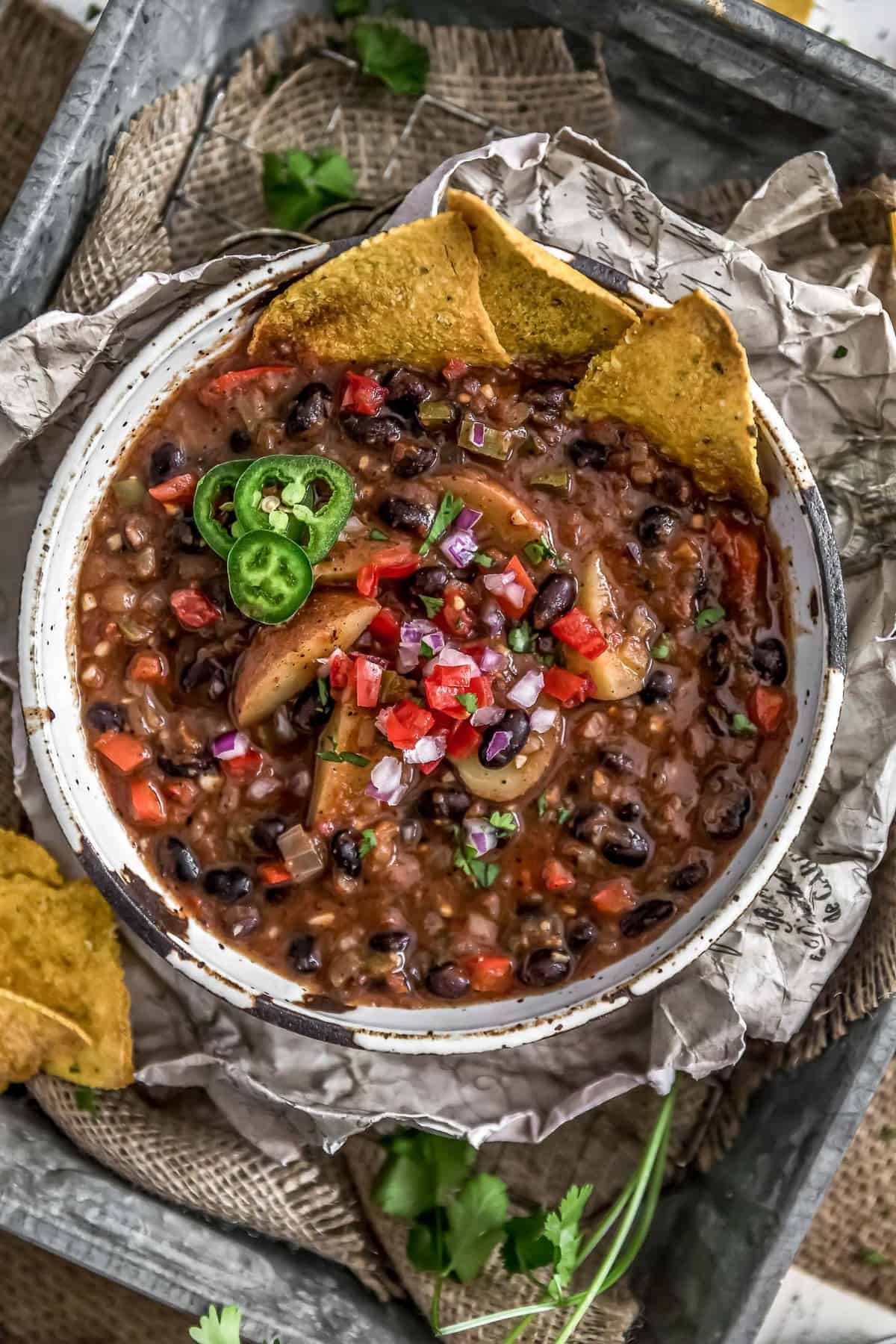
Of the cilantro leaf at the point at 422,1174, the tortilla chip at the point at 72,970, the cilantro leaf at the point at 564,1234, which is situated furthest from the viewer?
the cilantro leaf at the point at 422,1174

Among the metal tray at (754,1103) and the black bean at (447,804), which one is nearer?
the black bean at (447,804)

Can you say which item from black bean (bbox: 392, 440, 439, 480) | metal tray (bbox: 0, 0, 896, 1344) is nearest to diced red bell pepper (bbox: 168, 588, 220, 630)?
black bean (bbox: 392, 440, 439, 480)

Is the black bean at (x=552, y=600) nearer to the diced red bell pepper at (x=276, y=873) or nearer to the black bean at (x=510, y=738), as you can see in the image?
the black bean at (x=510, y=738)

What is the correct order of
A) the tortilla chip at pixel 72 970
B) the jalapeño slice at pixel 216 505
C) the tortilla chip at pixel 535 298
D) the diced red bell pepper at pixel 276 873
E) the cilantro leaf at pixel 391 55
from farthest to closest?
the cilantro leaf at pixel 391 55, the tortilla chip at pixel 72 970, the diced red bell pepper at pixel 276 873, the jalapeño slice at pixel 216 505, the tortilla chip at pixel 535 298

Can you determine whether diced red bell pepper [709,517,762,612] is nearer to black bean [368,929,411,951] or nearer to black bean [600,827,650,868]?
black bean [600,827,650,868]

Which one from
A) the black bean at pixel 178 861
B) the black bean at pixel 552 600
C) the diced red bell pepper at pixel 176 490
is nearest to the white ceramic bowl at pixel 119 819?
the black bean at pixel 178 861
